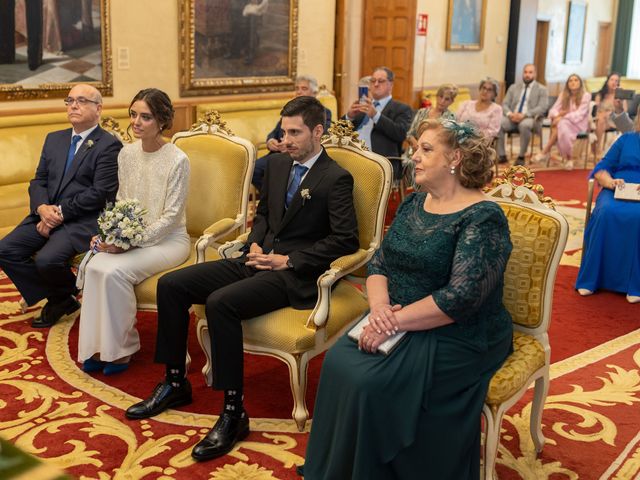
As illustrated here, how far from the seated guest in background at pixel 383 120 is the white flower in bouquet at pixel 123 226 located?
3001 millimetres

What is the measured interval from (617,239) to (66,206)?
156 inches

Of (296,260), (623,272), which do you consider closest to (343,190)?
(296,260)

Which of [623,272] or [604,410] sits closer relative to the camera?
[604,410]

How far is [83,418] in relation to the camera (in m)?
3.74

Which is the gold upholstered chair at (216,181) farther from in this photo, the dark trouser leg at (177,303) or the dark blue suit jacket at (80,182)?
the dark trouser leg at (177,303)

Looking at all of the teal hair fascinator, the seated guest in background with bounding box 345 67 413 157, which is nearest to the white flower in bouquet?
the teal hair fascinator

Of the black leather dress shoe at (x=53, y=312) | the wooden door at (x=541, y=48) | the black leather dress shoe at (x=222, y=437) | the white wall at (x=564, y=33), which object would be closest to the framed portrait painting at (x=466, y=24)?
the white wall at (x=564, y=33)

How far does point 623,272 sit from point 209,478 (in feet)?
12.7

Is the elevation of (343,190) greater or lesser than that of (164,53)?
lesser

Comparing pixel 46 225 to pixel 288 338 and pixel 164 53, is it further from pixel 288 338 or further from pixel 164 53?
pixel 164 53

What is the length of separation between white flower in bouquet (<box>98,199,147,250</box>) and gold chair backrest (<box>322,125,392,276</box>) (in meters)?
1.14

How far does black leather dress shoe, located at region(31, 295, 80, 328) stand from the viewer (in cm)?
490

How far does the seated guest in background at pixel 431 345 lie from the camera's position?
2814 millimetres

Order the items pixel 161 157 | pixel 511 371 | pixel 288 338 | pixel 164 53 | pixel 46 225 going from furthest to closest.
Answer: pixel 164 53, pixel 46 225, pixel 161 157, pixel 288 338, pixel 511 371
